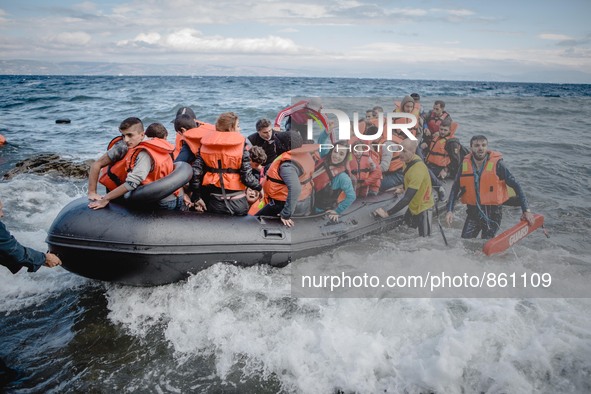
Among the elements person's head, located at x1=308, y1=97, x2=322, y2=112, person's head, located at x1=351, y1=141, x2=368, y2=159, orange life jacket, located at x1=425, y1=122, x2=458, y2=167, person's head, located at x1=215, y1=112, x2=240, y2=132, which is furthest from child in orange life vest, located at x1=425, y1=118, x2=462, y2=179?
person's head, located at x1=215, y1=112, x2=240, y2=132

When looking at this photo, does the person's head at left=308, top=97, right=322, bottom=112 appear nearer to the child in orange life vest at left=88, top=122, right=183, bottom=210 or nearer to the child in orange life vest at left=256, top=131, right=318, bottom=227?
the child in orange life vest at left=256, top=131, right=318, bottom=227

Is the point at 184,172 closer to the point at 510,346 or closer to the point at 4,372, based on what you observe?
the point at 4,372

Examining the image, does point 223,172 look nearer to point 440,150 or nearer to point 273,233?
point 273,233

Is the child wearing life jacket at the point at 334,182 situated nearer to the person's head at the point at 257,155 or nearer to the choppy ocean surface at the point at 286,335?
the choppy ocean surface at the point at 286,335

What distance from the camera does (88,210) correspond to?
133 inches

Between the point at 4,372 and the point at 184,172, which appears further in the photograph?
the point at 184,172

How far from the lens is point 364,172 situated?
4770 mm

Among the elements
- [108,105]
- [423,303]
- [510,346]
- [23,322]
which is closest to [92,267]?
[23,322]

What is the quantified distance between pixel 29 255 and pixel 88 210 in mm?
546

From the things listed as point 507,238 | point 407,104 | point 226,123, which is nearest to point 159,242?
point 226,123

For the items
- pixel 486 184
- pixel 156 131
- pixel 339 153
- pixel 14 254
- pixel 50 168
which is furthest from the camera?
pixel 50 168

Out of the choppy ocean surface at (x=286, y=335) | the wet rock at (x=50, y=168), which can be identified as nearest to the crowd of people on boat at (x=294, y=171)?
the choppy ocean surface at (x=286, y=335)

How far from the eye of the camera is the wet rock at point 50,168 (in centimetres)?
786

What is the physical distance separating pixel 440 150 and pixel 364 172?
6.31 feet
